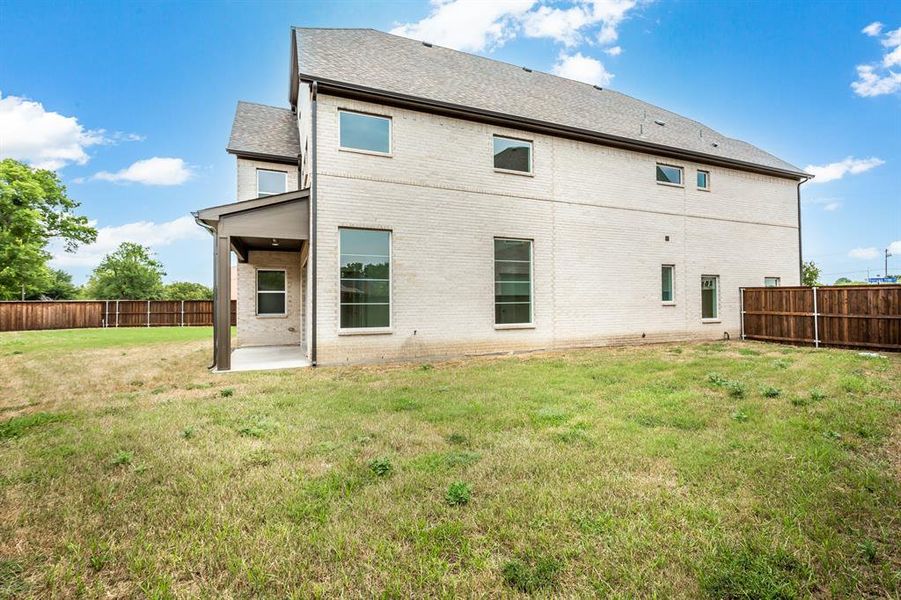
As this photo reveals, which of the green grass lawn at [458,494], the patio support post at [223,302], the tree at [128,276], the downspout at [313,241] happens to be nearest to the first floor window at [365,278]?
the downspout at [313,241]

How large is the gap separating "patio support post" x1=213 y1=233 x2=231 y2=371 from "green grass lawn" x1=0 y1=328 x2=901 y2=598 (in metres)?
2.56

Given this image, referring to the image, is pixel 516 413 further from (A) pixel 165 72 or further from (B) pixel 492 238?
(A) pixel 165 72

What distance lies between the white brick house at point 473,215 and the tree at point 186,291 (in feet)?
155

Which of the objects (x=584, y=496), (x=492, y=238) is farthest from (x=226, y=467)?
(x=492, y=238)

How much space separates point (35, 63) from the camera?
60.8 ft

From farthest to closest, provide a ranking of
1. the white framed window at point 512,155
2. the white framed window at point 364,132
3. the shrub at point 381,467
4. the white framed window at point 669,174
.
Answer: the white framed window at point 669,174
the white framed window at point 512,155
the white framed window at point 364,132
the shrub at point 381,467

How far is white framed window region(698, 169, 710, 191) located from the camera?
1406 centimetres

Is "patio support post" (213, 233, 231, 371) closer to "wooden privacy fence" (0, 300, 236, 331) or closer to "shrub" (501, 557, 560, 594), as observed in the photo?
"shrub" (501, 557, 560, 594)

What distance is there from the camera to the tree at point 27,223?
25484 mm

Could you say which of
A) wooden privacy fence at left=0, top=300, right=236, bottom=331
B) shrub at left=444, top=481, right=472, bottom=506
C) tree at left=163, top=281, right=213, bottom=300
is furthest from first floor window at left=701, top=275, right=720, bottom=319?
tree at left=163, top=281, right=213, bottom=300

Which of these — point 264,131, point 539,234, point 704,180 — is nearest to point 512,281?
point 539,234

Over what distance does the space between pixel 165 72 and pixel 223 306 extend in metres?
17.3

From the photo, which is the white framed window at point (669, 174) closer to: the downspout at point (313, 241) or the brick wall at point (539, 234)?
the brick wall at point (539, 234)

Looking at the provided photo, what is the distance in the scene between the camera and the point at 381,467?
3217 mm
